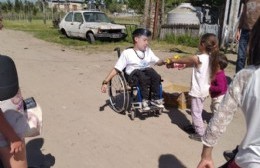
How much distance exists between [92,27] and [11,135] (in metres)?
14.6

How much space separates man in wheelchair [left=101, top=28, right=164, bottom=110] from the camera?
17.0 ft

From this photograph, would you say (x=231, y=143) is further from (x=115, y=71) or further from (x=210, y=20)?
(x=210, y=20)

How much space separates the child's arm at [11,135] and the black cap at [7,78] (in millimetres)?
155

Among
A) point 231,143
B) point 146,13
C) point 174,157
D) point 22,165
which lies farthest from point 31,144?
point 146,13

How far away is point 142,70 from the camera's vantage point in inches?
208

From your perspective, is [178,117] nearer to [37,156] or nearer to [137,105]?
[137,105]

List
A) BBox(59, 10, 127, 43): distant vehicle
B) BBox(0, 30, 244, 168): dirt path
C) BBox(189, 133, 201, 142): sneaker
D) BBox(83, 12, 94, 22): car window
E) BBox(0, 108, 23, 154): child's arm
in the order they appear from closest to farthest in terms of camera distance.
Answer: BBox(0, 108, 23, 154): child's arm
BBox(0, 30, 244, 168): dirt path
BBox(189, 133, 201, 142): sneaker
BBox(59, 10, 127, 43): distant vehicle
BBox(83, 12, 94, 22): car window

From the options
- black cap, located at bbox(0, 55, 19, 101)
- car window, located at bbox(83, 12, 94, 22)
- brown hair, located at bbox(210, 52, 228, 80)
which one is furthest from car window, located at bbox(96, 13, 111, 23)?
black cap, located at bbox(0, 55, 19, 101)

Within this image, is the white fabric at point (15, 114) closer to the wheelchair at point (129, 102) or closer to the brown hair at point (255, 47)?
the brown hair at point (255, 47)

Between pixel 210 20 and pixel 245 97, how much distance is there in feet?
90.4

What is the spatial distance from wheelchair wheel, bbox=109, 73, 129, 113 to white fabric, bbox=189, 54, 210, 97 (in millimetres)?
1107

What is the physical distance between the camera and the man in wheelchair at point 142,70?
5.17 metres

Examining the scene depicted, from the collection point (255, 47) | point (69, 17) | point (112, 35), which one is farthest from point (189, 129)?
point (69, 17)

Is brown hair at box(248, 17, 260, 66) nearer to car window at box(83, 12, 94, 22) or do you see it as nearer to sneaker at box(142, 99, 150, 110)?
sneaker at box(142, 99, 150, 110)
